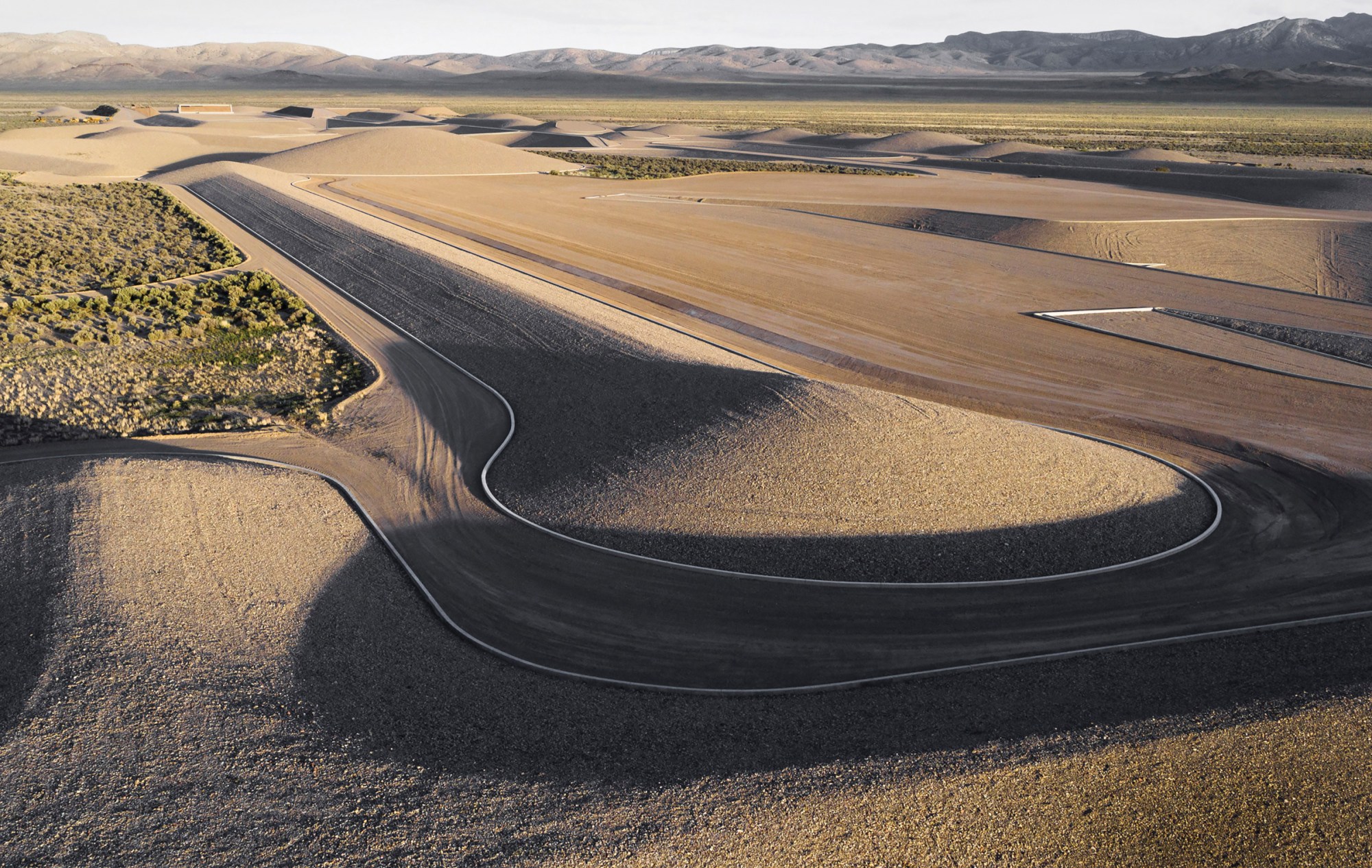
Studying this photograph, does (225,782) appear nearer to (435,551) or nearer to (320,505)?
(435,551)

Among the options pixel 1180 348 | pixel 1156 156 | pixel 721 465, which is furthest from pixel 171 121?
pixel 1180 348

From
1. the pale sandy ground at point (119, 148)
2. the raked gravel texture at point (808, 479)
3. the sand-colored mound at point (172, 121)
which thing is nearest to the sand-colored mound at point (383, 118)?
the pale sandy ground at point (119, 148)

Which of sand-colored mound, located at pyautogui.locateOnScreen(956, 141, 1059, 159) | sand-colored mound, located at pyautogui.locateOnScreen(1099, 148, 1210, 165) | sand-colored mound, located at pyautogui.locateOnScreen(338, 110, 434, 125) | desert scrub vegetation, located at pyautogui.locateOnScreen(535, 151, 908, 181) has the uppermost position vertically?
sand-colored mound, located at pyautogui.locateOnScreen(338, 110, 434, 125)

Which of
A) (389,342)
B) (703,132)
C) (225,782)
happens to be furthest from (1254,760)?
(703,132)

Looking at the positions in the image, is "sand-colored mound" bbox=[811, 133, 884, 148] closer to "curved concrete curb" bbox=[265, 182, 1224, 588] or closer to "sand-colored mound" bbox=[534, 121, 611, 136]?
"sand-colored mound" bbox=[534, 121, 611, 136]

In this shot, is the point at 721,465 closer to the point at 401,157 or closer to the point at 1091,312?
the point at 1091,312

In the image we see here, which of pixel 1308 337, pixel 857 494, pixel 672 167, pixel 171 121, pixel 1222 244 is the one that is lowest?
pixel 857 494

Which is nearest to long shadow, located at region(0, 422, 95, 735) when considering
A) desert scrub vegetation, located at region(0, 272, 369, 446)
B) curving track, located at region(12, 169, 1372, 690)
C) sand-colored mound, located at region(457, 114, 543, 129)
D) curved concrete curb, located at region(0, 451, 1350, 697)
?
curving track, located at region(12, 169, 1372, 690)
